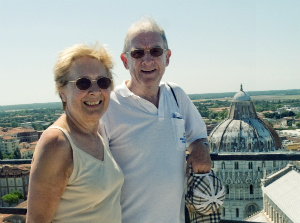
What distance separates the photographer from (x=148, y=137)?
7.04 ft

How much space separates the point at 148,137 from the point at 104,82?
0.41 meters

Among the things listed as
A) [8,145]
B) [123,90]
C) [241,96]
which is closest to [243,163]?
[241,96]

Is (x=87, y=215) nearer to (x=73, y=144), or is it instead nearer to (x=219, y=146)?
(x=73, y=144)

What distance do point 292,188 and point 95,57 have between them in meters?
19.4

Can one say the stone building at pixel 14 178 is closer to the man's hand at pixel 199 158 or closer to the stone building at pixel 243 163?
the stone building at pixel 243 163

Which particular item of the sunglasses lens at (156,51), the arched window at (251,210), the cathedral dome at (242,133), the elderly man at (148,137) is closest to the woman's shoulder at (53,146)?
the elderly man at (148,137)

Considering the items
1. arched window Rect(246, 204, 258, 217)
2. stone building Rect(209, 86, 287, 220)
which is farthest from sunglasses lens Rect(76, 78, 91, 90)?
arched window Rect(246, 204, 258, 217)

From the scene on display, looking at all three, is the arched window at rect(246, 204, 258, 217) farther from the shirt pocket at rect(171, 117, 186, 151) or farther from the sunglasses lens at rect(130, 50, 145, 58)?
the sunglasses lens at rect(130, 50, 145, 58)

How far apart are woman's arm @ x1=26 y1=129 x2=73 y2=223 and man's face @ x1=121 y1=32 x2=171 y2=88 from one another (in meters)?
0.70

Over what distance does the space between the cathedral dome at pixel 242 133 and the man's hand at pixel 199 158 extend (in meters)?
25.7

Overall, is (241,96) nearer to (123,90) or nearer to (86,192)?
(123,90)

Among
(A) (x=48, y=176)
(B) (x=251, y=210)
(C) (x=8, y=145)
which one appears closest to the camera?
(A) (x=48, y=176)

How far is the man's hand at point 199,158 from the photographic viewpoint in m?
2.20

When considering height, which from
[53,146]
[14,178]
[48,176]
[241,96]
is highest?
[53,146]
